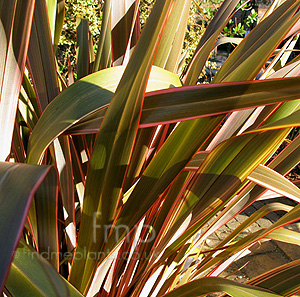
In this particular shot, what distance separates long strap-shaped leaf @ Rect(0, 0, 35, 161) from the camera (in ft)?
1.74

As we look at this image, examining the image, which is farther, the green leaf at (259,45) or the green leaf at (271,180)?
the green leaf at (271,180)

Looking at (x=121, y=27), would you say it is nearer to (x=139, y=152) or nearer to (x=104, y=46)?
(x=104, y=46)

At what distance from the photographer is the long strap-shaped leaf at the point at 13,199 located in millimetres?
224

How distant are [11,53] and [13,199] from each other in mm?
382

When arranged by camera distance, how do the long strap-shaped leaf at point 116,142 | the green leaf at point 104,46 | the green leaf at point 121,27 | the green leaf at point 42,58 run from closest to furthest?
the long strap-shaped leaf at point 116,142 < the green leaf at point 42,58 < the green leaf at point 121,27 < the green leaf at point 104,46

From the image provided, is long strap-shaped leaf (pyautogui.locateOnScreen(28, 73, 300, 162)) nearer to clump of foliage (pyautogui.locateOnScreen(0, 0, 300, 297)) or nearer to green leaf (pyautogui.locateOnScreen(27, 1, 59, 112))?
clump of foliage (pyautogui.locateOnScreen(0, 0, 300, 297))

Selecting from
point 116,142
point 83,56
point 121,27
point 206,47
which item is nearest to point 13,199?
point 116,142

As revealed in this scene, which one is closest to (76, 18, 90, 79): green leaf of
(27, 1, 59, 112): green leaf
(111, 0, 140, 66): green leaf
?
(111, 0, 140, 66): green leaf

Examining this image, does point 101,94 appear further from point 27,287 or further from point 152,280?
point 152,280

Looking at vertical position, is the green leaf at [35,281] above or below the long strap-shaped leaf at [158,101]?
below

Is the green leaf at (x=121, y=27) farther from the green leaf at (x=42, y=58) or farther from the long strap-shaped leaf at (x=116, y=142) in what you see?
the long strap-shaped leaf at (x=116, y=142)

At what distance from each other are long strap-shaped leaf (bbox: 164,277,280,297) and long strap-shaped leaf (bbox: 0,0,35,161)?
42 cm

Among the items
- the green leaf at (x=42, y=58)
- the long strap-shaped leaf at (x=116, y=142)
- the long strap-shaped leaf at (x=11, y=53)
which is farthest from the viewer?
the green leaf at (x=42, y=58)

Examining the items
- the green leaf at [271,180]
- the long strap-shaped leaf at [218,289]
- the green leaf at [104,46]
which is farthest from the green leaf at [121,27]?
the long strap-shaped leaf at [218,289]
